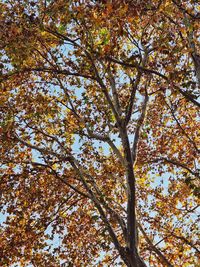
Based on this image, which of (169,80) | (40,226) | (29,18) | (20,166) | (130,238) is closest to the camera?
(169,80)

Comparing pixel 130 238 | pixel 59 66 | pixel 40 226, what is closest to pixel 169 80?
pixel 130 238

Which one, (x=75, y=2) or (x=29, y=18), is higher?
(x=29, y=18)

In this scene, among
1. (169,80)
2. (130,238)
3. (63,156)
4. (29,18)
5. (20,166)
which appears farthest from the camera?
(20,166)

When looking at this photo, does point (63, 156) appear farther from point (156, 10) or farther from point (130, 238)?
point (156, 10)

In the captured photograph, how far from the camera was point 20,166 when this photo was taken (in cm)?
1216

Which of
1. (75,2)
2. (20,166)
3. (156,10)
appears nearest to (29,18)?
(75,2)

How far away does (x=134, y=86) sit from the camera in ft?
30.9

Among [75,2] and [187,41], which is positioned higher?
[75,2]

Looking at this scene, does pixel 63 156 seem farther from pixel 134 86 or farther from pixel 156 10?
pixel 156 10

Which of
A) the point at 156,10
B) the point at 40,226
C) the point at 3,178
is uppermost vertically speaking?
the point at 3,178

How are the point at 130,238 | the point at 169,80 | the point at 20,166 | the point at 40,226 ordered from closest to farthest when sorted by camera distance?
the point at 169,80, the point at 130,238, the point at 40,226, the point at 20,166

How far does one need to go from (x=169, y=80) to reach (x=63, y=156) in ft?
15.6

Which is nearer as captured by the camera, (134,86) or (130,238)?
(130,238)

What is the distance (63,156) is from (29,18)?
4.08 meters
